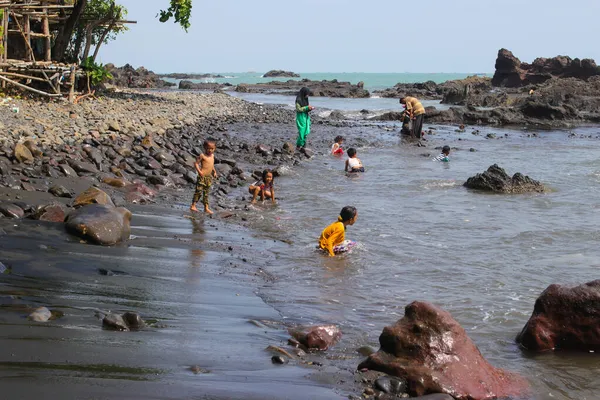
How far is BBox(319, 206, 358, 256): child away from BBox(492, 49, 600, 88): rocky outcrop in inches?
2447

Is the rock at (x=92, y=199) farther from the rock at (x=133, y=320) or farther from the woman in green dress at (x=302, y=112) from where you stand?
the woman in green dress at (x=302, y=112)

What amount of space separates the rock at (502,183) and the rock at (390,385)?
10.8m

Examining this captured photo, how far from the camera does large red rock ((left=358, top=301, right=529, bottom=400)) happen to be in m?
4.44

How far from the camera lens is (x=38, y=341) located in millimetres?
4023

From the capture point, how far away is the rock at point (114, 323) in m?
4.55

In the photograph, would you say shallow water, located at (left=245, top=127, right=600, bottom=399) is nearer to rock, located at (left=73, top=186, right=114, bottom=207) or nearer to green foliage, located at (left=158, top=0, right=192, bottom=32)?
rock, located at (left=73, top=186, right=114, bottom=207)

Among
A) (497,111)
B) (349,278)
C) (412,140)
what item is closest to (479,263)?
(349,278)

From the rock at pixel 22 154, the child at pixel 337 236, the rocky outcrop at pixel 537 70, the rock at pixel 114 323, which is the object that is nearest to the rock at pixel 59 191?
the rock at pixel 22 154

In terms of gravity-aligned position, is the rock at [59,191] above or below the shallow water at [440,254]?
above

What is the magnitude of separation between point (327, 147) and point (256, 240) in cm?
1297

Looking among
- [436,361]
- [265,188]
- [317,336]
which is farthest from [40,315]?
[265,188]

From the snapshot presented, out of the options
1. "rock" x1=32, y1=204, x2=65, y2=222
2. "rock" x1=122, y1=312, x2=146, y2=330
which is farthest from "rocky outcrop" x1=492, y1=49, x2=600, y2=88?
"rock" x1=122, y1=312, x2=146, y2=330

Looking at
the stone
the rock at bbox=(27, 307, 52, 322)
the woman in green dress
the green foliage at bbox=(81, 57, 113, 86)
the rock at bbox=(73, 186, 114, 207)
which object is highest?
the green foliage at bbox=(81, 57, 113, 86)

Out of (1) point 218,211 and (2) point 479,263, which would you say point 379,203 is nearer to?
(1) point 218,211
